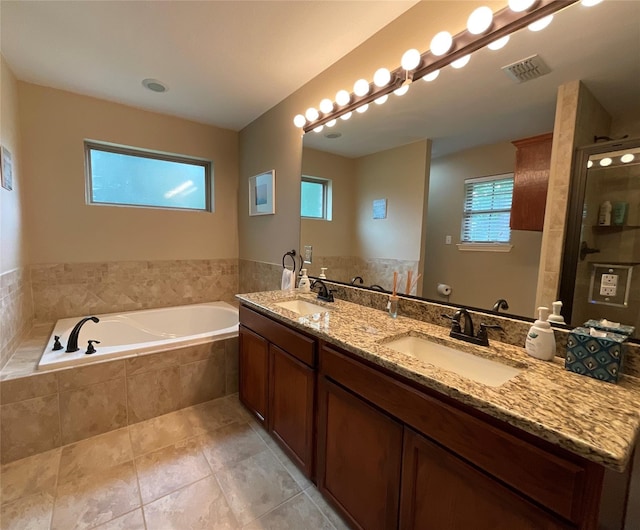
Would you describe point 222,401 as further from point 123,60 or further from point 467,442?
point 123,60

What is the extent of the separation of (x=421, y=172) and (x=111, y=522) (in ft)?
7.17

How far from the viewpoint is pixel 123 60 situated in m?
1.91

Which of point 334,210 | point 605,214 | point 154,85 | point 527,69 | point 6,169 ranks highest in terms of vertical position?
point 154,85

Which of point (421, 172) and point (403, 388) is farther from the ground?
point (421, 172)

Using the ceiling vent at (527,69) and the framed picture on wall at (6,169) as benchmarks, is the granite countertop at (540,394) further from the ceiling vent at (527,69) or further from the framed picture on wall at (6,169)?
the framed picture on wall at (6,169)

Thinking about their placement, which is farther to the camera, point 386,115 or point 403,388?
point 386,115

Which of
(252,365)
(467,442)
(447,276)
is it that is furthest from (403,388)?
(252,365)

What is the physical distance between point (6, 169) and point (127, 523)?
2.19 m

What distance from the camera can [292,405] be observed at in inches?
59.7

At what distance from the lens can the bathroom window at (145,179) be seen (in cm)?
262

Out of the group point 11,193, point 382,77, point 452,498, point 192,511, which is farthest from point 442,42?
point 11,193

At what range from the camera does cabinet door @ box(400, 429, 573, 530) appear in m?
0.71

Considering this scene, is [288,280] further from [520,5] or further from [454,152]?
[520,5]

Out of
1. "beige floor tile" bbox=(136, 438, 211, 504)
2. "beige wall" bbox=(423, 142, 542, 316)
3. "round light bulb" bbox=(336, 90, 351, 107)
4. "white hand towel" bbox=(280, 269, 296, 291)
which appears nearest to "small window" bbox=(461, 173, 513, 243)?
"beige wall" bbox=(423, 142, 542, 316)
